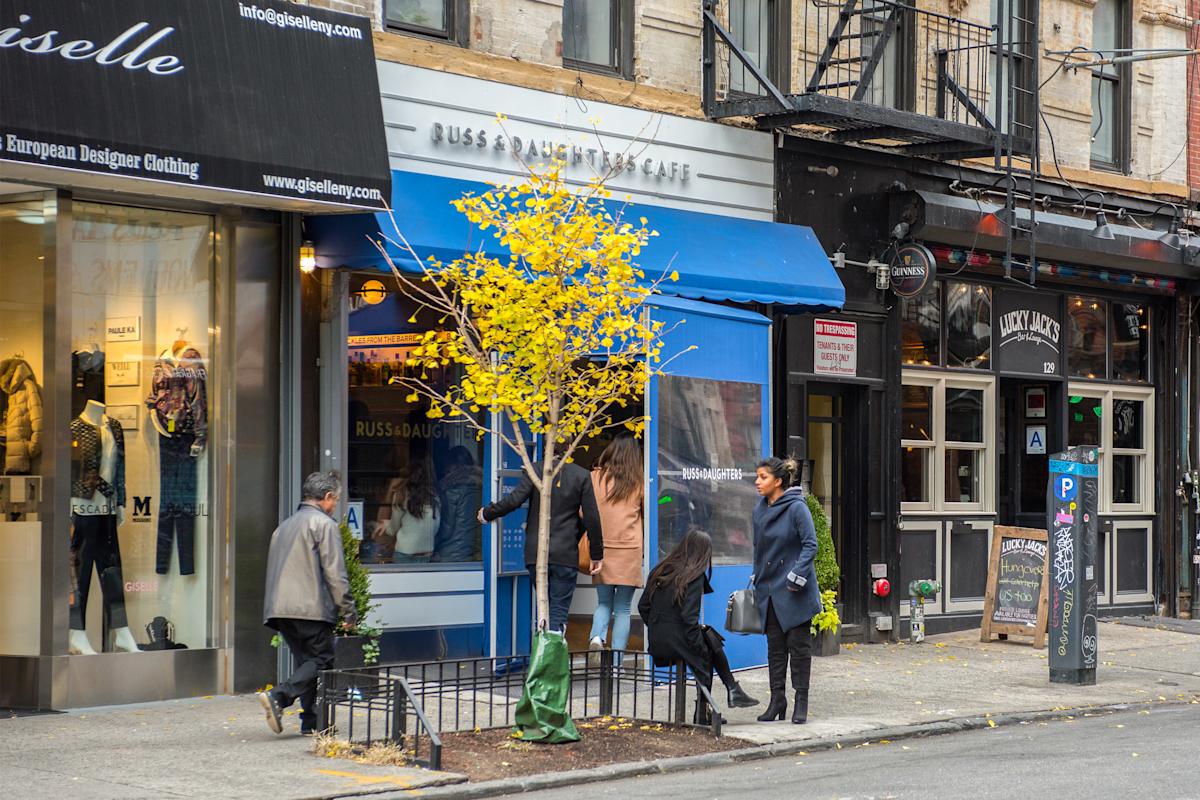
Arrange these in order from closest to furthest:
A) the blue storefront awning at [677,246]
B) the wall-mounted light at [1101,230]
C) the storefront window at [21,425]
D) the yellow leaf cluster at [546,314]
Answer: the yellow leaf cluster at [546,314] < the storefront window at [21,425] < the blue storefront awning at [677,246] < the wall-mounted light at [1101,230]

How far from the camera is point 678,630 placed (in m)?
10.8

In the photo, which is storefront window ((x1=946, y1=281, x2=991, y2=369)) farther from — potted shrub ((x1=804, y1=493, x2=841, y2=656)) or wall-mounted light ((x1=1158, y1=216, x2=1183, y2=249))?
potted shrub ((x1=804, y1=493, x2=841, y2=656))

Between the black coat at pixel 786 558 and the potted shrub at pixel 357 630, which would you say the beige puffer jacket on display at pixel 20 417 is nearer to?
the potted shrub at pixel 357 630

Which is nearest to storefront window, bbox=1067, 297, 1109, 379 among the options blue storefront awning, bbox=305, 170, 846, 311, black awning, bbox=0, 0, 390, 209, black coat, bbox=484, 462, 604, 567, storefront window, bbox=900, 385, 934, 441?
storefront window, bbox=900, 385, 934, 441

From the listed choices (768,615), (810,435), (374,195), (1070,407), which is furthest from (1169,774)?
(1070,407)

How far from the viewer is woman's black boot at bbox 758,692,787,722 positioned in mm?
11391

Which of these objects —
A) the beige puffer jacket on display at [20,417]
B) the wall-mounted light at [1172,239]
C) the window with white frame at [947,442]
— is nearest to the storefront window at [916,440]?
the window with white frame at [947,442]

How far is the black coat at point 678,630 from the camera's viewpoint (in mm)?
10828

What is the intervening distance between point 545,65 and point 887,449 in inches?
209

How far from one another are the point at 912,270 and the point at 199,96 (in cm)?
778

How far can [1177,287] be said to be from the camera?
20.1m

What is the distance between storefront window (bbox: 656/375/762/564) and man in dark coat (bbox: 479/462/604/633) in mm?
862

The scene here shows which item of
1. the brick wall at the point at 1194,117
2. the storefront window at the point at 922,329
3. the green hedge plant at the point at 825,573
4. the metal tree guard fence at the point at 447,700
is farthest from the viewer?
the brick wall at the point at 1194,117

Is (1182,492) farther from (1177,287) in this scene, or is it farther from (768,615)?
(768,615)
